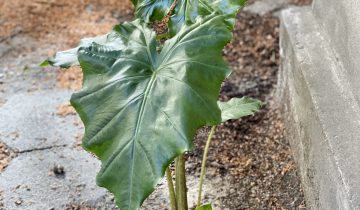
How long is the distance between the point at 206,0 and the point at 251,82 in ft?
4.08

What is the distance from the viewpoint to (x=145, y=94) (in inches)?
63.6

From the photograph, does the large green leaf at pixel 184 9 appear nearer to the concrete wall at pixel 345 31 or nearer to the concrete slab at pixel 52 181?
the concrete wall at pixel 345 31

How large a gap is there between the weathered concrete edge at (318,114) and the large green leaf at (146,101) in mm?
486

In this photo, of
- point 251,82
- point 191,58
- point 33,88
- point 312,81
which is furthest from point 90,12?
point 191,58

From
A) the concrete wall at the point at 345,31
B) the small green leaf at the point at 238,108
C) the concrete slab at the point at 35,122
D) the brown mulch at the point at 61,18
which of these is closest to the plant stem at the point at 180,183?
the small green leaf at the point at 238,108

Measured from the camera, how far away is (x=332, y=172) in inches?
74.3

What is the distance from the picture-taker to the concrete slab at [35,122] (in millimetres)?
2627

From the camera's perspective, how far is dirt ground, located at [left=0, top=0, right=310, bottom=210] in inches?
92.7

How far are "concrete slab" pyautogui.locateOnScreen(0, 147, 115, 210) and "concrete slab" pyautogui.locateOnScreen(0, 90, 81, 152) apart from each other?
66mm

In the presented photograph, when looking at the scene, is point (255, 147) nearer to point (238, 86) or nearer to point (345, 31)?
point (238, 86)

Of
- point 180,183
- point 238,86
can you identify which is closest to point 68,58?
point 180,183

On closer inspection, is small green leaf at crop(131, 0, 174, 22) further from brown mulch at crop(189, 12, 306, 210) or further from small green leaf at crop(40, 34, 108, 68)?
brown mulch at crop(189, 12, 306, 210)

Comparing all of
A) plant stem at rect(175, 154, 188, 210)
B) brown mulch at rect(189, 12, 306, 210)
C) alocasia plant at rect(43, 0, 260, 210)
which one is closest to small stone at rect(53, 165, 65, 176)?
brown mulch at rect(189, 12, 306, 210)

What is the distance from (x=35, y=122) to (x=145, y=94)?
1.25 metres
